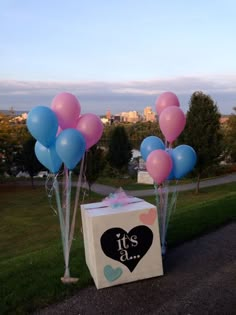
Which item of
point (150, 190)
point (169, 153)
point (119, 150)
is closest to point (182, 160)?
point (169, 153)

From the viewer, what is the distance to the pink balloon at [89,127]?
199 inches

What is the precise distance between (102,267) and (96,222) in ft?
2.00

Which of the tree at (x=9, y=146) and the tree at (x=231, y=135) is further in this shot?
the tree at (x=231, y=135)

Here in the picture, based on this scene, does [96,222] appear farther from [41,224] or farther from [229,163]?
[229,163]

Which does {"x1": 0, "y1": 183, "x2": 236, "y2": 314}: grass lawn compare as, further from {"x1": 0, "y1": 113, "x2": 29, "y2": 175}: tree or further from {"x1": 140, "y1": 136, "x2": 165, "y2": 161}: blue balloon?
{"x1": 0, "y1": 113, "x2": 29, "y2": 175}: tree

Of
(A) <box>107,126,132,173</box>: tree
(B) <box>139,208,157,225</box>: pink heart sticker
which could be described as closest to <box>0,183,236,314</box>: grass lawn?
(B) <box>139,208,157,225</box>: pink heart sticker

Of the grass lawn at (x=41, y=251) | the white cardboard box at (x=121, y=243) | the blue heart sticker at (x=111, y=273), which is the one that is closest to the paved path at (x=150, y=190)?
the grass lawn at (x=41, y=251)

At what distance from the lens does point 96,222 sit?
482 cm

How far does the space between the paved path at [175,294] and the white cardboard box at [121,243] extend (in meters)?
0.15

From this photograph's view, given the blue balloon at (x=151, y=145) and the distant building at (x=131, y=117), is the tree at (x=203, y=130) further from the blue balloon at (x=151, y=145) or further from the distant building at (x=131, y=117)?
the distant building at (x=131, y=117)

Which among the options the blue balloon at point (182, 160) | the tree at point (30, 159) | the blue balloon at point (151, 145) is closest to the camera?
the blue balloon at point (182, 160)

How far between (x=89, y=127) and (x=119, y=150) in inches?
929

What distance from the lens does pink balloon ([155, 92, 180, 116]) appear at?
19.9 feet

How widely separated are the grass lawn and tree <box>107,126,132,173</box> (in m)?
11.9
